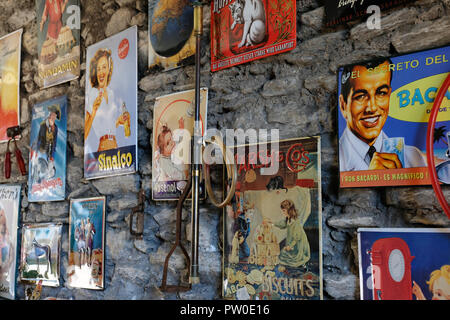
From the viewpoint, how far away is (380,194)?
1.41 metres

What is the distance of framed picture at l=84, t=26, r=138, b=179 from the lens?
2.24 metres

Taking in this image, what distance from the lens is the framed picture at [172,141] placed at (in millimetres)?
1962

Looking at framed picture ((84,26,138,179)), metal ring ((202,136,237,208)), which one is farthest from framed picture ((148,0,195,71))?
metal ring ((202,136,237,208))

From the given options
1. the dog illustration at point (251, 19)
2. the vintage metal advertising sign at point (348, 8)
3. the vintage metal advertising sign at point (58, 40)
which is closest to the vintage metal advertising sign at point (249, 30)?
the dog illustration at point (251, 19)

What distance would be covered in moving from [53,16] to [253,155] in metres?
1.74

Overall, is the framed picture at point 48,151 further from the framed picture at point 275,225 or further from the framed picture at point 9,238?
the framed picture at point 275,225

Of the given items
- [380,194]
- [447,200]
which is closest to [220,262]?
[380,194]

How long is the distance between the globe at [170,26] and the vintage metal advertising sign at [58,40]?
65 centimetres

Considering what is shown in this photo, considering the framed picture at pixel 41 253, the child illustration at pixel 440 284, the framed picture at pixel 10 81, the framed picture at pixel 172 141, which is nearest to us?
the child illustration at pixel 440 284

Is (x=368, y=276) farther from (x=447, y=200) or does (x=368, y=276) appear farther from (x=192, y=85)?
(x=192, y=85)

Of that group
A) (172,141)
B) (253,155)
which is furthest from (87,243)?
(253,155)

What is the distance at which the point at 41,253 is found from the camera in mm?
2637

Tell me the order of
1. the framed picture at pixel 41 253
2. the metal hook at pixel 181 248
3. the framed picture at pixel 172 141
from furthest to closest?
the framed picture at pixel 41 253
the framed picture at pixel 172 141
the metal hook at pixel 181 248

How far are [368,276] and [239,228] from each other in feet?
1.66
